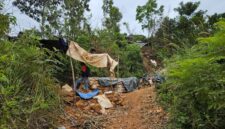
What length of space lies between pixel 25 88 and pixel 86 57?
16.4ft

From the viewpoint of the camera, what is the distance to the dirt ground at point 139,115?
765cm

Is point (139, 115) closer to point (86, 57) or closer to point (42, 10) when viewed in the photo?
point (86, 57)

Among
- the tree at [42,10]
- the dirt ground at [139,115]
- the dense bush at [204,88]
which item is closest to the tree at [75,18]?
the tree at [42,10]

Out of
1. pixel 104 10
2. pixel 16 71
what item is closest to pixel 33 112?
pixel 16 71

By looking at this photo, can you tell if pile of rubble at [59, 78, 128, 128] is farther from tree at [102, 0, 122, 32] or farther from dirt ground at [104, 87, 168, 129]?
tree at [102, 0, 122, 32]

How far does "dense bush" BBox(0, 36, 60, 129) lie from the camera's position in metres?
6.05

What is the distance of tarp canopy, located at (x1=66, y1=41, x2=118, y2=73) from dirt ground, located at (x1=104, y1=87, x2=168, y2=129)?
2.02 metres

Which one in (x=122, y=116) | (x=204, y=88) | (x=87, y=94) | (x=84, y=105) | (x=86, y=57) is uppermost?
(x=86, y=57)

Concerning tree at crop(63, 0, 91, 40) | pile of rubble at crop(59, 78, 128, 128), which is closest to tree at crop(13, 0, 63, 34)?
tree at crop(63, 0, 91, 40)

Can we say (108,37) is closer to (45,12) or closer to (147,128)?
(45,12)

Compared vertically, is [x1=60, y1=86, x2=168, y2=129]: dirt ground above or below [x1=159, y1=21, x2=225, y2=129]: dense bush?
below

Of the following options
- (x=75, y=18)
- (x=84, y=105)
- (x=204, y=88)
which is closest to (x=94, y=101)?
(x=84, y=105)

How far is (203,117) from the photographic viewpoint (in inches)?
220

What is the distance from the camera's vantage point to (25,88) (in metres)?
7.17
